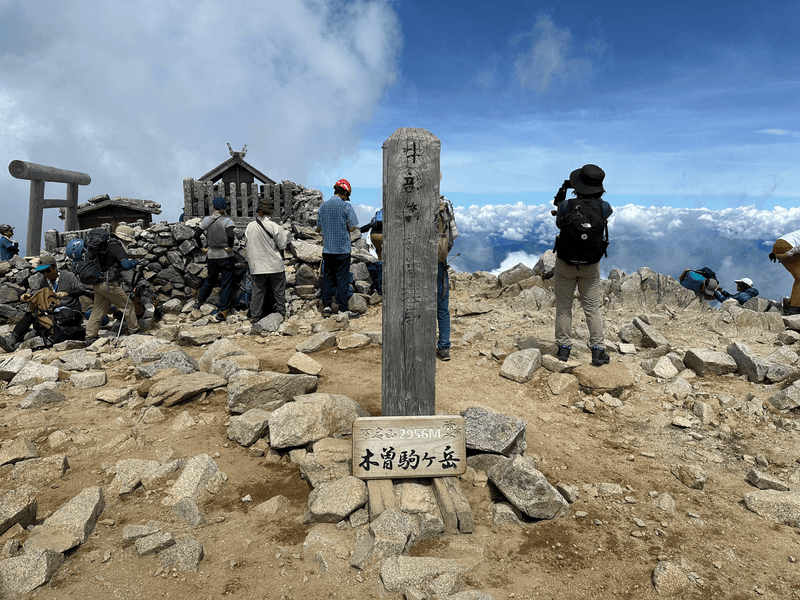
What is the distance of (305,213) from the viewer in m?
13.7

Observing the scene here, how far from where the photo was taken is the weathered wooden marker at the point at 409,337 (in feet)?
11.7

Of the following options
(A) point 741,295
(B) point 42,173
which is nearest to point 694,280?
(A) point 741,295

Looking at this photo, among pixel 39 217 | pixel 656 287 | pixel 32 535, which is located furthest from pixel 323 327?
pixel 39 217

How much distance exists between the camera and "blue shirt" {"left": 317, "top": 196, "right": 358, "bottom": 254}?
28.6 feet

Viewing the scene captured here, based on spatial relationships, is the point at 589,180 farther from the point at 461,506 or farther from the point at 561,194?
the point at 461,506

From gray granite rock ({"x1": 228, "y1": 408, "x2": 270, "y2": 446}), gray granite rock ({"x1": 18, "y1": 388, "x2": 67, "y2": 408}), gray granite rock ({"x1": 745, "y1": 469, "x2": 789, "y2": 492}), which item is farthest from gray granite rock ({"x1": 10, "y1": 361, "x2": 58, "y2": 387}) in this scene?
gray granite rock ({"x1": 745, "y1": 469, "x2": 789, "y2": 492})

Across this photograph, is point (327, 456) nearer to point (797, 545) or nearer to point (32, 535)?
point (32, 535)

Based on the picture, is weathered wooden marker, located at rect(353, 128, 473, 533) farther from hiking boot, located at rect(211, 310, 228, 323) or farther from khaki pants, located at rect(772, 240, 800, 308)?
khaki pants, located at rect(772, 240, 800, 308)

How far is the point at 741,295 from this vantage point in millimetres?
9891

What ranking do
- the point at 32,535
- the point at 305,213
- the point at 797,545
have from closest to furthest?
the point at 32,535, the point at 797,545, the point at 305,213

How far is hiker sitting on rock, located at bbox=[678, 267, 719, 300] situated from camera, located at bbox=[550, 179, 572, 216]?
5.53 meters

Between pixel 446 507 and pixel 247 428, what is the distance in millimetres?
1939

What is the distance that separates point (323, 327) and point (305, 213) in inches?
243

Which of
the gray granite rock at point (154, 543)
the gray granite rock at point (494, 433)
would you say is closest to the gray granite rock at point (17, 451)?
the gray granite rock at point (154, 543)
